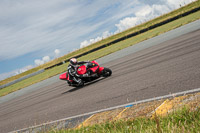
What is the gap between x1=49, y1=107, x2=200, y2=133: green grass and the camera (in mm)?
3042

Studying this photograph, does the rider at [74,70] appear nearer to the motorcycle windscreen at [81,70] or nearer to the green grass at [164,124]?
the motorcycle windscreen at [81,70]

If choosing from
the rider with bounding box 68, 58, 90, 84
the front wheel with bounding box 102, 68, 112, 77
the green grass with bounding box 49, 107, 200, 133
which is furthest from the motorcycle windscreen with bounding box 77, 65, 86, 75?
the green grass with bounding box 49, 107, 200, 133

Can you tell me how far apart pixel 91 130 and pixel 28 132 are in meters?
2.74

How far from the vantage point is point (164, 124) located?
11.4 feet

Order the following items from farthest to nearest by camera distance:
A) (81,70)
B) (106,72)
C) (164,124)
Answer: (106,72) → (81,70) → (164,124)

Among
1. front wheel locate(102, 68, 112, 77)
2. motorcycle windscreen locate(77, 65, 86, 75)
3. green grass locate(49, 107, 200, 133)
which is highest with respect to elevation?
motorcycle windscreen locate(77, 65, 86, 75)

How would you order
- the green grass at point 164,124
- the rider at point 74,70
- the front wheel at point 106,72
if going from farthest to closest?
the front wheel at point 106,72
the rider at point 74,70
the green grass at point 164,124

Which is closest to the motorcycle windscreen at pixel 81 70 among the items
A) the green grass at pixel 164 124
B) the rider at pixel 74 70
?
the rider at pixel 74 70

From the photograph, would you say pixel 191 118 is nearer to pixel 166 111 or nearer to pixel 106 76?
pixel 166 111

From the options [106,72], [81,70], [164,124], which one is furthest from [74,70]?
[164,124]

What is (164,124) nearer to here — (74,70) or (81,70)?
(81,70)

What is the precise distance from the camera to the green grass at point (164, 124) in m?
3.04

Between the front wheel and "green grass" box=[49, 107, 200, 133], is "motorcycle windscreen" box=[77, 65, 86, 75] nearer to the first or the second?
the front wheel

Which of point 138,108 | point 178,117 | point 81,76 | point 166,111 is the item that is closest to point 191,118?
point 178,117
